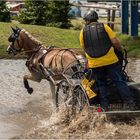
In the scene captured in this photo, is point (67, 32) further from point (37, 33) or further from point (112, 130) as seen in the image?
point (112, 130)

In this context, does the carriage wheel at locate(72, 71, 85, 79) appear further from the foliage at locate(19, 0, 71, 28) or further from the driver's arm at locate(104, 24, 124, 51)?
the foliage at locate(19, 0, 71, 28)

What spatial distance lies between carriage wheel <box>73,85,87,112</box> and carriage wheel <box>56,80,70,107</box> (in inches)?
18.8

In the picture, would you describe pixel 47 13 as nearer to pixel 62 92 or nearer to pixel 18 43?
pixel 18 43

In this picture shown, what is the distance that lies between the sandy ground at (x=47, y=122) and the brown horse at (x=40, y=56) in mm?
590

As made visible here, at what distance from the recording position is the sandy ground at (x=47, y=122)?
875 centimetres

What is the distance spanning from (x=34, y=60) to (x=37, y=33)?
38.0 feet

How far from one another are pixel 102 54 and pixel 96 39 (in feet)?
0.92

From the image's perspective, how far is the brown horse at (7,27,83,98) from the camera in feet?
36.1

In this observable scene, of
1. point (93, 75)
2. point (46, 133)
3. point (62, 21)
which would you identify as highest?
point (93, 75)

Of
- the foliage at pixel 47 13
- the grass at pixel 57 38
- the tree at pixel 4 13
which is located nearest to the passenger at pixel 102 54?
the grass at pixel 57 38

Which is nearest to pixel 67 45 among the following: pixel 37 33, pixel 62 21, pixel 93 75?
pixel 37 33

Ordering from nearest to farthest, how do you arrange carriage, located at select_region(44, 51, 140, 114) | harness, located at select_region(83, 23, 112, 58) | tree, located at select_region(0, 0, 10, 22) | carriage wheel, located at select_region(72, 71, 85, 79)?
harness, located at select_region(83, 23, 112, 58) < carriage, located at select_region(44, 51, 140, 114) < carriage wheel, located at select_region(72, 71, 85, 79) < tree, located at select_region(0, 0, 10, 22)

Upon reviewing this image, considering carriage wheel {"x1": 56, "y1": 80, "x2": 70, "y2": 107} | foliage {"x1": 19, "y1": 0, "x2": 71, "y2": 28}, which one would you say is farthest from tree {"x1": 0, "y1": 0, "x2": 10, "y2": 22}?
carriage wheel {"x1": 56, "y1": 80, "x2": 70, "y2": 107}

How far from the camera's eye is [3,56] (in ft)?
64.8
